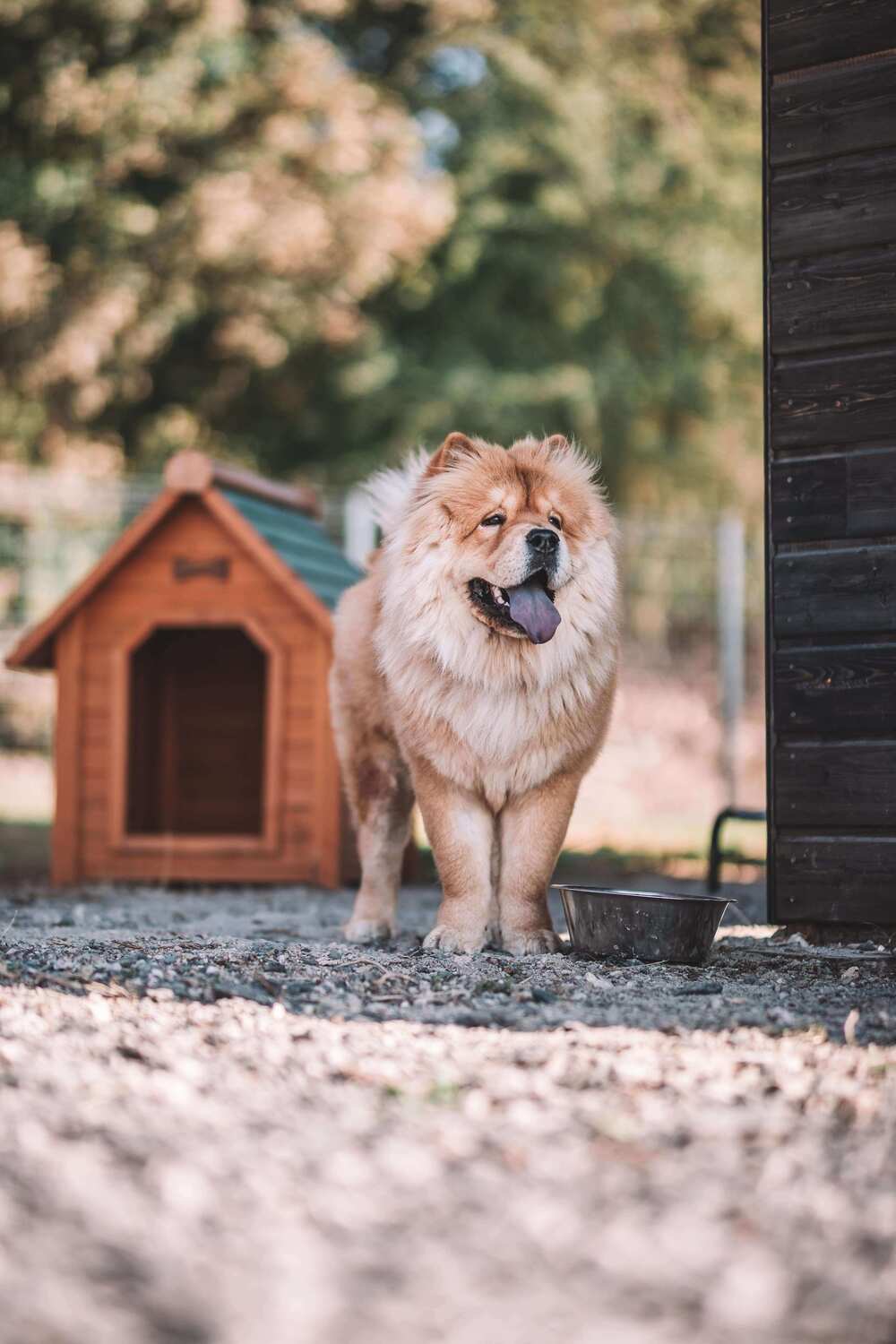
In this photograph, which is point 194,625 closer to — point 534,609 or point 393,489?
point 393,489

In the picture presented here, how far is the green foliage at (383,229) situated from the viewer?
12.8 m

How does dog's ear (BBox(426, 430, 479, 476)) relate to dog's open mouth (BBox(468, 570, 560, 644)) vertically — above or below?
above

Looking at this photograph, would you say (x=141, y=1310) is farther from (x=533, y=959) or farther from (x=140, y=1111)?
(x=533, y=959)

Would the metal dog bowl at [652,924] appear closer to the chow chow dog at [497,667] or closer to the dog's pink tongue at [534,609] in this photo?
A: the chow chow dog at [497,667]

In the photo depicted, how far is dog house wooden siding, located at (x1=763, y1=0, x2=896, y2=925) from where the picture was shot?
12.7 feet

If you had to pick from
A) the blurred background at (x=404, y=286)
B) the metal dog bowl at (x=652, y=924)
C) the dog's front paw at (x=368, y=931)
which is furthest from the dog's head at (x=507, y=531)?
the blurred background at (x=404, y=286)

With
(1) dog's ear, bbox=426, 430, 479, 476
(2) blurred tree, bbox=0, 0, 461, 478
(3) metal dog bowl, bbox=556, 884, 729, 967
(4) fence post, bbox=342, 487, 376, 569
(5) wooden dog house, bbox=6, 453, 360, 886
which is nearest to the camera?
(3) metal dog bowl, bbox=556, 884, 729, 967

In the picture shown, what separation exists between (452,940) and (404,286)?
14592 millimetres

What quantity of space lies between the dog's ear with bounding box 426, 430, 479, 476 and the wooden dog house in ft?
6.25

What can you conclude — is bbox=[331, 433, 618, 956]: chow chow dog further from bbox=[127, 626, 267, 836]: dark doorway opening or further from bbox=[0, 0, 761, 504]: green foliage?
bbox=[0, 0, 761, 504]: green foliage

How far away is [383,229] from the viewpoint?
13938 millimetres

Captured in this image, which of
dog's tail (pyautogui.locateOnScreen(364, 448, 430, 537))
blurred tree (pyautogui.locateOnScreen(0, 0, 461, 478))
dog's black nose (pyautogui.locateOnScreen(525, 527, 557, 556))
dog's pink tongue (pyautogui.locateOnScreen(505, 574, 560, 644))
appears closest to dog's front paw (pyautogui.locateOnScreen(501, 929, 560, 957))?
dog's pink tongue (pyautogui.locateOnScreen(505, 574, 560, 644))

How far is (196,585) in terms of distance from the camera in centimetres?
637

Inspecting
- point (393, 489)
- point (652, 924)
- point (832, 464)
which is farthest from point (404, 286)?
point (652, 924)
